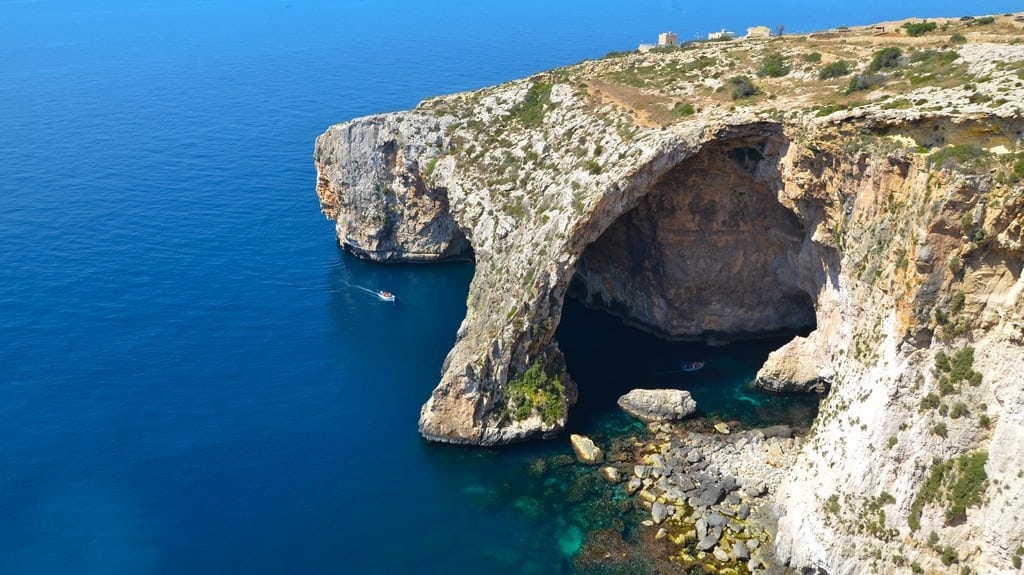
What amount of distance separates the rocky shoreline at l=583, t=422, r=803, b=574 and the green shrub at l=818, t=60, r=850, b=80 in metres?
27.1

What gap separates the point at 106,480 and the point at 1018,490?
54962 mm

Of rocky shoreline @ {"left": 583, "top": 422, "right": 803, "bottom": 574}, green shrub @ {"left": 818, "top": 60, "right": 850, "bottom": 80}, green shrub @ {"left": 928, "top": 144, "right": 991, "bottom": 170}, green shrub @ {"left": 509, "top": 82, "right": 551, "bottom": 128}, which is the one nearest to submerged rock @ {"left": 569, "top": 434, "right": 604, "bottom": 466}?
rocky shoreline @ {"left": 583, "top": 422, "right": 803, "bottom": 574}

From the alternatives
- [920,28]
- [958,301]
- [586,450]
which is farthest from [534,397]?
[920,28]

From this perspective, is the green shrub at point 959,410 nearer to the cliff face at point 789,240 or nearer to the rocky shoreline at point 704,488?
the cliff face at point 789,240

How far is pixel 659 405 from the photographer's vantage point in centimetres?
5988

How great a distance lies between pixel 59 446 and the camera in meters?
57.1

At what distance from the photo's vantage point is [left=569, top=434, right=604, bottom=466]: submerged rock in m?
55.5

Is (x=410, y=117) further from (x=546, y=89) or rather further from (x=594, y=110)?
(x=594, y=110)

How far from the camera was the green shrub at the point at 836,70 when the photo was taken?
58.9 metres

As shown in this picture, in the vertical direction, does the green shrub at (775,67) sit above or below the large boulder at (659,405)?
above

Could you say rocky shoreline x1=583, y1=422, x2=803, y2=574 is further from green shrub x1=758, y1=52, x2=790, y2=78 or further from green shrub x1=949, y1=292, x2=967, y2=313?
green shrub x1=758, y1=52, x2=790, y2=78

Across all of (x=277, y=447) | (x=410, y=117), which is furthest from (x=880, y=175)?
(x=410, y=117)

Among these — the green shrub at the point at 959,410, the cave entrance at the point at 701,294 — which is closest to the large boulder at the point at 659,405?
the cave entrance at the point at 701,294

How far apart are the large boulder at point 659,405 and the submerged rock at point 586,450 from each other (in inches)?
211
